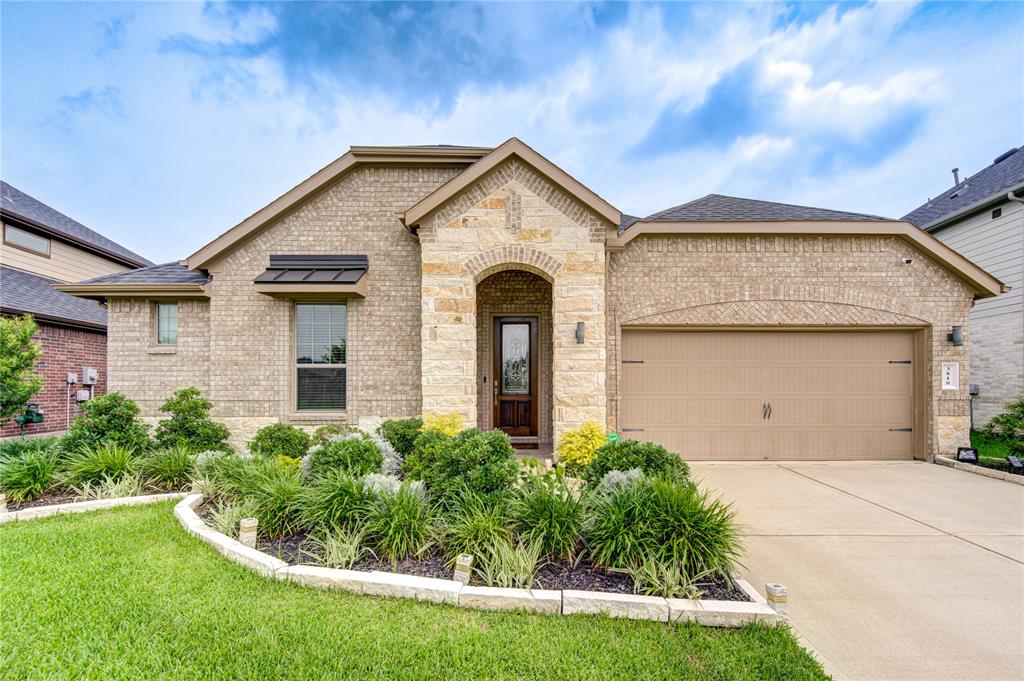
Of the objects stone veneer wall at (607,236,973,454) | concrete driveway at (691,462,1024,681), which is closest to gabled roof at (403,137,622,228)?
stone veneer wall at (607,236,973,454)

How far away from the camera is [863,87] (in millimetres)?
9305

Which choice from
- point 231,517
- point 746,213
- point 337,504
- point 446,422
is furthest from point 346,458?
point 746,213

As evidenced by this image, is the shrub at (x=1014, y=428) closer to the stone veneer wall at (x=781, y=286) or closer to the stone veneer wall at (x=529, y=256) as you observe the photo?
the stone veneer wall at (x=781, y=286)

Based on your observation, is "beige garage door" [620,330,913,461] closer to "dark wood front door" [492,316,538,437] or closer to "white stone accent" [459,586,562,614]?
"dark wood front door" [492,316,538,437]

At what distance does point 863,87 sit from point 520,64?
329 inches

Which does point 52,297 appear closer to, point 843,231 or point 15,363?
point 15,363

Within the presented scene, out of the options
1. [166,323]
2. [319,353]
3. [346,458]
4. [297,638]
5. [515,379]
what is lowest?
[297,638]

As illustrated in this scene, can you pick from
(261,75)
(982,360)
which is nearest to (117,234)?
(261,75)

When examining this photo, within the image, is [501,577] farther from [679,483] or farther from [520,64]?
[520,64]

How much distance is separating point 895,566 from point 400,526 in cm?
450

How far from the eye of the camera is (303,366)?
7434 mm

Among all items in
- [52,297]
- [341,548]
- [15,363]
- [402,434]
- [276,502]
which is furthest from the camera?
[52,297]

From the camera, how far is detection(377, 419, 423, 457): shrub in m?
6.02

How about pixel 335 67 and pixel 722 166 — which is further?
pixel 722 166
